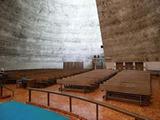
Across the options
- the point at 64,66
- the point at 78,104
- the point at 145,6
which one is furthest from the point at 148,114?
the point at 64,66

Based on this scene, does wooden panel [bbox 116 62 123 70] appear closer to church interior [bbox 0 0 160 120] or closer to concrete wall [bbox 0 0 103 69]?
church interior [bbox 0 0 160 120]

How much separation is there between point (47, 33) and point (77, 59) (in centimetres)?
363

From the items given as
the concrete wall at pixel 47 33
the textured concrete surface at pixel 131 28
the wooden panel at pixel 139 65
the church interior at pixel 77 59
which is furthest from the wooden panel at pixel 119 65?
the concrete wall at pixel 47 33

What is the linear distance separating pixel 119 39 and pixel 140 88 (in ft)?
22.0

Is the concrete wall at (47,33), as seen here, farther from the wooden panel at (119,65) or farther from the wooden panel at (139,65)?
the wooden panel at (139,65)

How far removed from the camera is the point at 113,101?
13.8 feet

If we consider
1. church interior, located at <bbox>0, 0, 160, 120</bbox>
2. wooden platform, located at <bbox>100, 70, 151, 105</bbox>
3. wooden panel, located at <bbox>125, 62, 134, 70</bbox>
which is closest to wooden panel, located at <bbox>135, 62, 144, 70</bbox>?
church interior, located at <bbox>0, 0, 160, 120</bbox>

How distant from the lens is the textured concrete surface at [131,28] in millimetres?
8034

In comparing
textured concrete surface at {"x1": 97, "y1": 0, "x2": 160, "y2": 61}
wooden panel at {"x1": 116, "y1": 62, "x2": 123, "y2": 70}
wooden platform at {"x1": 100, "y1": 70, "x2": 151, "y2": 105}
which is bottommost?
wooden platform at {"x1": 100, "y1": 70, "x2": 151, "y2": 105}

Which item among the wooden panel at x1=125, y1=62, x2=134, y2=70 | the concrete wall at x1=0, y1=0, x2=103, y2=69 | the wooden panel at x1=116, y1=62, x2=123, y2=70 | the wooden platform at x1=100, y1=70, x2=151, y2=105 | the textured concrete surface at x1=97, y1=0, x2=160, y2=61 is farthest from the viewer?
the wooden panel at x1=116, y1=62, x2=123, y2=70

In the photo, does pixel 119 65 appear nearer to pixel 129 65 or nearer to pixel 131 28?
pixel 129 65

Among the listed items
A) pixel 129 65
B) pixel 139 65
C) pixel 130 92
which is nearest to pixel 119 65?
pixel 129 65

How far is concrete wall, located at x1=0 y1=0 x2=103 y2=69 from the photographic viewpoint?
8789 mm

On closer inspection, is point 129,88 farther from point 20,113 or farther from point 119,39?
point 119,39
